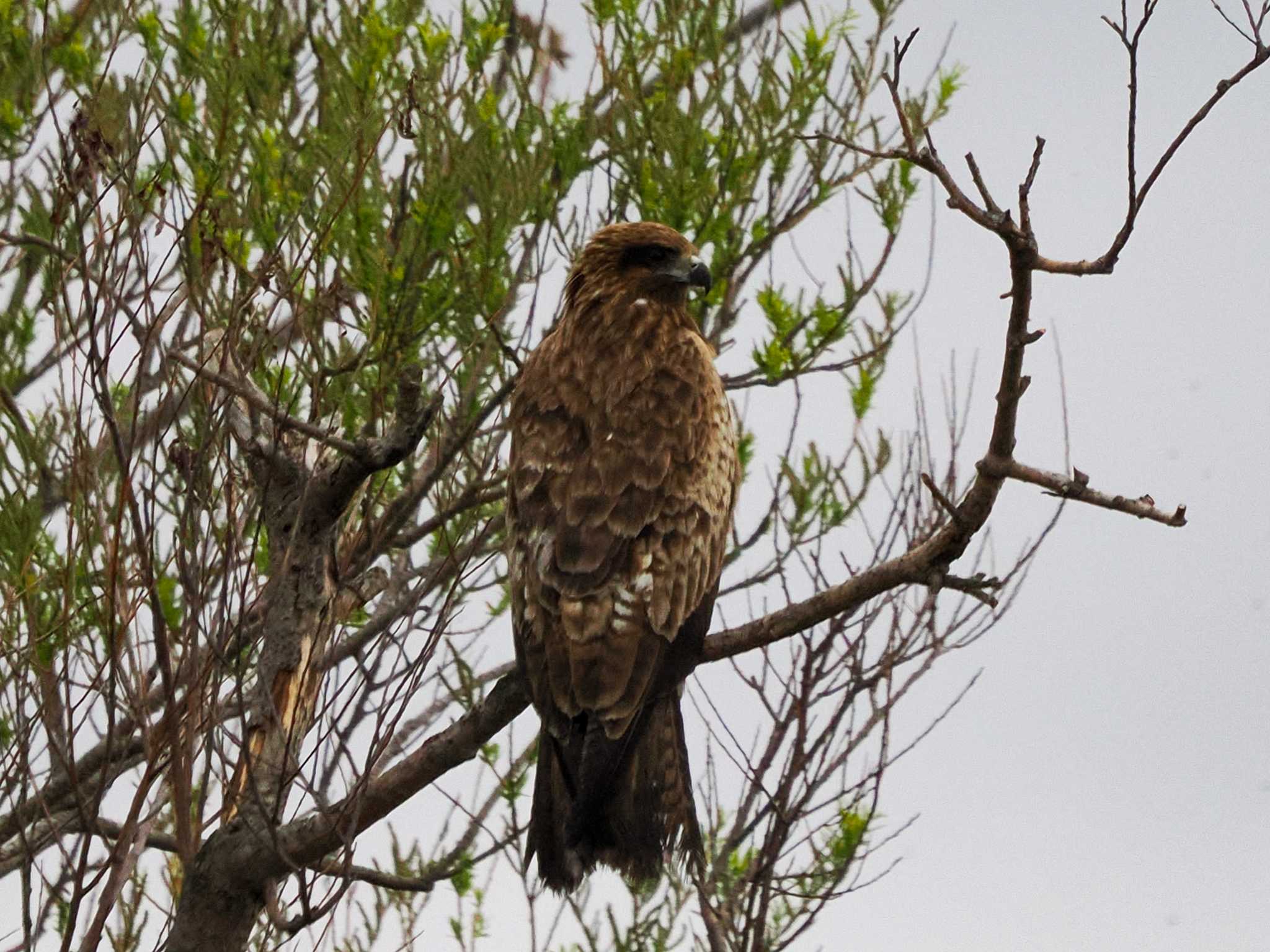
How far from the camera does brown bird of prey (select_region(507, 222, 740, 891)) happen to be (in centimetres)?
445

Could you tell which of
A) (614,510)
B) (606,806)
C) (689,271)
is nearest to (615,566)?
(614,510)

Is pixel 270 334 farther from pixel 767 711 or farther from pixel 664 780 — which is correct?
pixel 767 711

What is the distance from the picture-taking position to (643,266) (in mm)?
5781

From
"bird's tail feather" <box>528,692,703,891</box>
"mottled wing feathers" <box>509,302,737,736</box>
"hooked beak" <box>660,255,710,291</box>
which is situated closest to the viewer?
"bird's tail feather" <box>528,692,703,891</box>

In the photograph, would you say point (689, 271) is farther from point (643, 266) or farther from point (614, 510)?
point (614, 510)

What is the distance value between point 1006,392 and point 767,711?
7.79ft

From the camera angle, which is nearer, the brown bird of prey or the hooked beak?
the brown bird of prey

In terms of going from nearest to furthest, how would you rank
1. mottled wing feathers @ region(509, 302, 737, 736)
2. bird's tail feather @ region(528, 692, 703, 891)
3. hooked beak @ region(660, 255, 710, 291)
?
bird's tail feather @ region(528, 692, 703, 891) → mottled wing feathers @ region(509, 302, 737, 736) → hooked beak @ region(660, 255, 710, 291)

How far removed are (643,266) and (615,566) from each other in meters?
1.49

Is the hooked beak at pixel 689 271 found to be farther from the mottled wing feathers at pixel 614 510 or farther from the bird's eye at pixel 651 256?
the mottled wing feathers at pixel 614 510

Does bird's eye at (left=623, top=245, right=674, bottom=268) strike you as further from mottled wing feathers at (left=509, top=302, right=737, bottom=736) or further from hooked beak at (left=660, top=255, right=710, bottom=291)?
mottled wing feathers at (left=509, top=302, right=737, bottom=736)

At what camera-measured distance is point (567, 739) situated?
446 centimetres

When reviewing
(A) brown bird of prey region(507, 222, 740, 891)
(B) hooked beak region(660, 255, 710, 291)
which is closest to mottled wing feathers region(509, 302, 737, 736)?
(A) brown bird of prey region(507, 222, 740, 891)

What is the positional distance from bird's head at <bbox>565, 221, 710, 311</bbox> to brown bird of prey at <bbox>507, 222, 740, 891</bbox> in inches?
7.1
